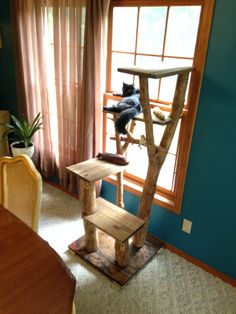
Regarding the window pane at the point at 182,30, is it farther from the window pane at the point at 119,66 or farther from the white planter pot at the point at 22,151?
the white planter pot at the point at 22,151

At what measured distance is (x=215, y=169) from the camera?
5.86 feet

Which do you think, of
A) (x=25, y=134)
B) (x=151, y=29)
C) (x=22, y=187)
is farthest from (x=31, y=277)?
(x=25, y=134)

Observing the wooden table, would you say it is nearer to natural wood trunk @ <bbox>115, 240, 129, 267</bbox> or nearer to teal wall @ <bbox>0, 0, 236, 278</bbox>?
natural wood trunk @ <bbox>115, 240, 129, 267</bbox>

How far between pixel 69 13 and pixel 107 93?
68 centimetres

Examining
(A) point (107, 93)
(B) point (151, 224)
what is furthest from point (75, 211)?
(A) point (107, 93)

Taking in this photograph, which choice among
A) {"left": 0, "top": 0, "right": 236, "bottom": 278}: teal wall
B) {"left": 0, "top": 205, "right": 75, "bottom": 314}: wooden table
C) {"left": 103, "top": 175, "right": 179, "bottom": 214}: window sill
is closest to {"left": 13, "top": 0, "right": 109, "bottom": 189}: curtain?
{"left": 103, "top": 175, "right": 179, "bottom": 214}: window sill

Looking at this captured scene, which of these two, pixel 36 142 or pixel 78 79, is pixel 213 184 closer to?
pixel 78 79

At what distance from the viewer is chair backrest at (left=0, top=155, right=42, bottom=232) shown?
140 cm

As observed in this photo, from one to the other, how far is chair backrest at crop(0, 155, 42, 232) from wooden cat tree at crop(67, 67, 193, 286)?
1.52 ft

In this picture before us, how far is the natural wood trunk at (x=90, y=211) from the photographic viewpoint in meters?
1.87

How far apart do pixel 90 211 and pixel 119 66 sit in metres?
1.19

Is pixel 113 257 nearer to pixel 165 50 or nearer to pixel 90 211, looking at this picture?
pixel 90 211

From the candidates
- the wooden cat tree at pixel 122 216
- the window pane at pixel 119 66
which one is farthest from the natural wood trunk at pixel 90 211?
the window pane at pixel 119 66

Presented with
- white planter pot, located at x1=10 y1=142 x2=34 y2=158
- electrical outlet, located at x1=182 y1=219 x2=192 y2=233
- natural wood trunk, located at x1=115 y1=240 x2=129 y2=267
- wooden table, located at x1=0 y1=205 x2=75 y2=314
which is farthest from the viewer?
white planter pot, located at x1=10 y1=142 x2=34 y2=158
